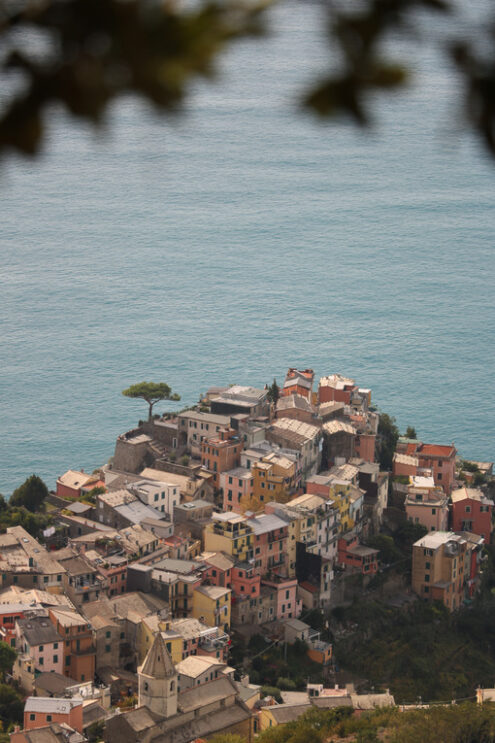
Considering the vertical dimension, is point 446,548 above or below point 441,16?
below

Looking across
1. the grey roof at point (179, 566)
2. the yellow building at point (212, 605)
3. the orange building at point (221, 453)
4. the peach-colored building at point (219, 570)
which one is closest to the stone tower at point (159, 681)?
the yellow building at point (212, 605)

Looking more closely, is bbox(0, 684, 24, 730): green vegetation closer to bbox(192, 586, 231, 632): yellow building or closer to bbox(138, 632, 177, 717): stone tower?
bbox(138, 632, 177, 717): stone tower

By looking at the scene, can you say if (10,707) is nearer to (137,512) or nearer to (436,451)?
(137,512)

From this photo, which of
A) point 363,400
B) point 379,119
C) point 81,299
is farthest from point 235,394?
point 81,299

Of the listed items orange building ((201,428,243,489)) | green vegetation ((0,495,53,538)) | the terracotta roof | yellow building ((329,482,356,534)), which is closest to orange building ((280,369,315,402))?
the terracotta roof

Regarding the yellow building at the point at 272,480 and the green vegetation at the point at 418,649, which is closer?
the green vegetation at the point at 418,649

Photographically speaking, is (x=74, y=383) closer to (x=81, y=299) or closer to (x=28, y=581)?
(x=81, y=299)

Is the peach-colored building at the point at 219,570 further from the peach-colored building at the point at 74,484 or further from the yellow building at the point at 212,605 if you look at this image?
the peach-colored building at the point at 74,484
